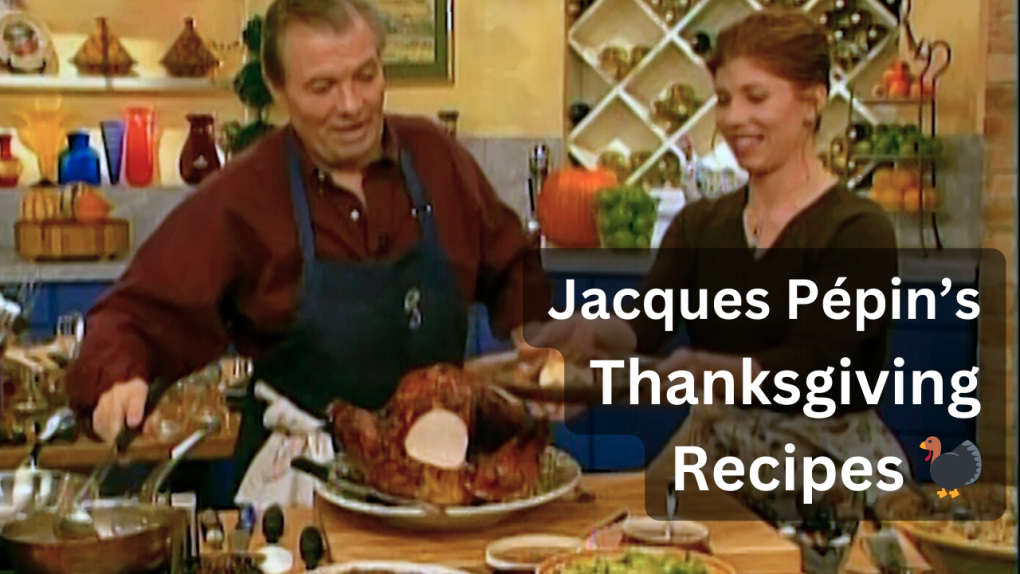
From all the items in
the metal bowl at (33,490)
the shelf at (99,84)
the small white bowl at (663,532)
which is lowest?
the small white bowl at (663,532)

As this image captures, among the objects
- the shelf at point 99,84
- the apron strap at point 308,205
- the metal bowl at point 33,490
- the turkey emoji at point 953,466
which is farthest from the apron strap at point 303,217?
the turkey emoji at point 953,466

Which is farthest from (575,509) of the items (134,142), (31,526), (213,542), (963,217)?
(963,217)

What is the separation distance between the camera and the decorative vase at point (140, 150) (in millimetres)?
1646

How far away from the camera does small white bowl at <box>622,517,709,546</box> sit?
0.81 meters

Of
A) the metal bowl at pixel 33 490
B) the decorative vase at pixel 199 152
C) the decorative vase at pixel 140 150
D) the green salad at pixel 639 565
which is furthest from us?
the decorative vase at pixel 140 150

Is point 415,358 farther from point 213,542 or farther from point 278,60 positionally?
point 213,542

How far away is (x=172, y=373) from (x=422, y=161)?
321 mm

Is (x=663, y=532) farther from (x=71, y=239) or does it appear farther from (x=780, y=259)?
(x=71, y=239)

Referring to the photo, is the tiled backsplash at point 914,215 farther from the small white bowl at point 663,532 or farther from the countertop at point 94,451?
the small white bowl at point 663,532

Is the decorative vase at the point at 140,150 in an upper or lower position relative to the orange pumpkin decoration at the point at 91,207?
upper

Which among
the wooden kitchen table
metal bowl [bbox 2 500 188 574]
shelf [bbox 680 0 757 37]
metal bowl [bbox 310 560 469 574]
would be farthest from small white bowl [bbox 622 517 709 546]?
shelf [bbox 680 0 757 37]

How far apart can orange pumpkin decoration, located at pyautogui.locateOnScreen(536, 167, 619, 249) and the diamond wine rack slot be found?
0.07 m

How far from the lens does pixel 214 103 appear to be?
5.06 feet

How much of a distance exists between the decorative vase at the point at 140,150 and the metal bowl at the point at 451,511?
870 mm
